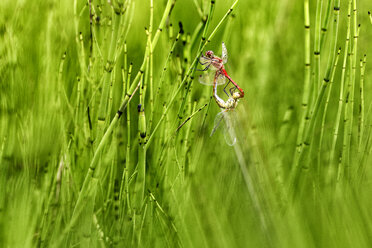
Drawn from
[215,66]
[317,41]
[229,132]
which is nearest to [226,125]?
[229,132]

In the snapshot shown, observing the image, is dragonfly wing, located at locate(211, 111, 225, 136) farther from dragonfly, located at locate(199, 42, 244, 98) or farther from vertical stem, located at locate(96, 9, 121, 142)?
vertical stem, located at locate(96, 9, 121, 142)

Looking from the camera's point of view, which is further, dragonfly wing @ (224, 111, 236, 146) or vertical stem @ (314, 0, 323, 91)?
dragonfly wing @ (224, 111, 236, 146)

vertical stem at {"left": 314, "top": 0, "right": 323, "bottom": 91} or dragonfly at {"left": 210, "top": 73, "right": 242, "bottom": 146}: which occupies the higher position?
vertical stem at {"left": 314, "top": 0, "right": 323, "bottom": 91}

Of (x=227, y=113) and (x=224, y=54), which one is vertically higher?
(x=224, y=54)

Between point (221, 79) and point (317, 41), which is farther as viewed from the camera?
point (221, 79)

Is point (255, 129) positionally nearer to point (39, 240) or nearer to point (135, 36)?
point (135, 36)

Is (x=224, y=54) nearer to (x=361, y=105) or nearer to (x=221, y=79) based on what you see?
(x=221, y=79)

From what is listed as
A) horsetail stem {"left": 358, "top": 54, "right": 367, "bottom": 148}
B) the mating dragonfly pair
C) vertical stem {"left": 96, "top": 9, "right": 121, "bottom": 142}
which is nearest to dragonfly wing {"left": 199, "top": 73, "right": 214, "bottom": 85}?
the mating dragonfly pair

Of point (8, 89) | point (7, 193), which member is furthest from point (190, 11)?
point (7, 193)
